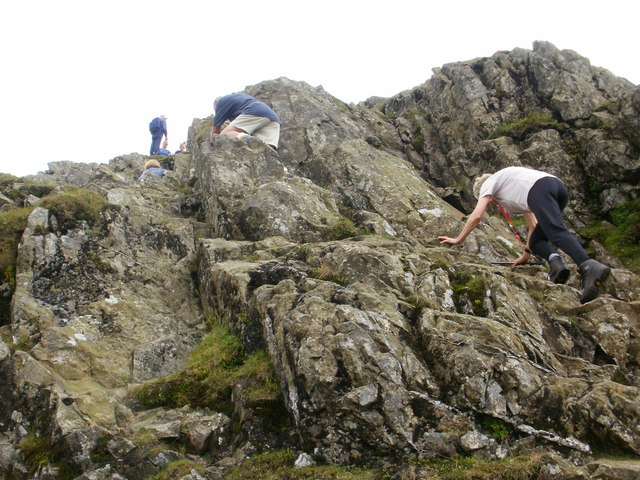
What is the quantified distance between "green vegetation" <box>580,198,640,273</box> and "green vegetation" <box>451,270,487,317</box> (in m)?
7.59

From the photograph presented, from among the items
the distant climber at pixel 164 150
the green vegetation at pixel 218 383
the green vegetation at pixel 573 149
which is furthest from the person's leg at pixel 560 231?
the distant climber at pixel 164 150

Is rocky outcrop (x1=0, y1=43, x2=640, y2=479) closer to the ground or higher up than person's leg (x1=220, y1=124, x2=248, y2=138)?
closer to the ground

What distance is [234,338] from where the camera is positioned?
1084cm

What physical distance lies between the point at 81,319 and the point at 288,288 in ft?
17.7

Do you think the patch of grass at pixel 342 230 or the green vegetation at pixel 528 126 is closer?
the patch of grass at pixel 342 230

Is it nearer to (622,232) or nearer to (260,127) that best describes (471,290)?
(622,232)

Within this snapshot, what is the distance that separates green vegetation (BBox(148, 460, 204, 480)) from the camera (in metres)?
7.00

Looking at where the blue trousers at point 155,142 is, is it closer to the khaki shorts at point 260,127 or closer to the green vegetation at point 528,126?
the khaki shorts at point 260,127

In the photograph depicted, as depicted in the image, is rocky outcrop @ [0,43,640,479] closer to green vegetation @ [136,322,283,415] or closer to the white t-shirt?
green vegetation @ [136,322,283,415]

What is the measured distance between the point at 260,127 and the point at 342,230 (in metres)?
8.23

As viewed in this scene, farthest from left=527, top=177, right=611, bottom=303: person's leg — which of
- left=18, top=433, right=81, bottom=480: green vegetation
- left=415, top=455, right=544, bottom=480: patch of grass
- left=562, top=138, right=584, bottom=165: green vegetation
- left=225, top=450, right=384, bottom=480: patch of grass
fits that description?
left=562, top=138, right=584, bottom=165: green vegetation

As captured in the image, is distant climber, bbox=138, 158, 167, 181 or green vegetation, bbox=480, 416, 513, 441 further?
distant climber, bbox=138, 158, 167, 181

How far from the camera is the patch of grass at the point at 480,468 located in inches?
244

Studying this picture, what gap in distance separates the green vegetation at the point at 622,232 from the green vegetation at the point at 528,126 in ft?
18.3
